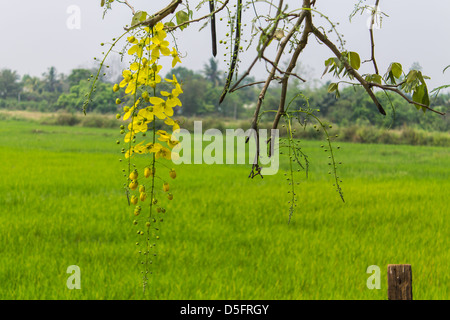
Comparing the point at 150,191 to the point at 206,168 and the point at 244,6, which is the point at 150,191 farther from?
the point at 206,168

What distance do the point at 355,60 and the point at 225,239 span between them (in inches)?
129

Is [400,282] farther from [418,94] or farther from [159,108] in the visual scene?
[159,108]

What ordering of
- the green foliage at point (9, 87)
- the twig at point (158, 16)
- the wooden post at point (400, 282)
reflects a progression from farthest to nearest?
the green foliage at point (9, 87) → the wooden post at point (400, 282) → the twig at point (158, 16)

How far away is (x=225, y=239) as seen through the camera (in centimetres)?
384

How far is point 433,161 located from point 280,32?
35.3ft

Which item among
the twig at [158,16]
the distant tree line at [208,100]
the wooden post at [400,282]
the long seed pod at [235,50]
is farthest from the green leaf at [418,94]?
the distant tree line at [208,100]

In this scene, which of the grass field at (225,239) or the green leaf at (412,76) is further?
the grass field at (225,239)

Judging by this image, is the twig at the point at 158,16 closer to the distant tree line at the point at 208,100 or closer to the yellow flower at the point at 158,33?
the yellow flower at the point at 158,33

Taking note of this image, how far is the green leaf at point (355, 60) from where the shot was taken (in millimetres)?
684

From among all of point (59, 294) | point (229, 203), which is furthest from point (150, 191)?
point (229, 203)

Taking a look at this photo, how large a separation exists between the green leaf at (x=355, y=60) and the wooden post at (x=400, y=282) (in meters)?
0.98

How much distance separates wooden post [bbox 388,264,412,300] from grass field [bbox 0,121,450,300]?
45 cm

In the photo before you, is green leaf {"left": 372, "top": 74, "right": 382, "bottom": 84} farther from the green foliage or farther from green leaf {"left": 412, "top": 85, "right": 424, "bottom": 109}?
the green foliage

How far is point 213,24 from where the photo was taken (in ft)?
2.28
